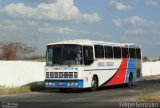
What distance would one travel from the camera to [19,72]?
33.5 m

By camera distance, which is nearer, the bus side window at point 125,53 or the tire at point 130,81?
the bus side window at point 125,53

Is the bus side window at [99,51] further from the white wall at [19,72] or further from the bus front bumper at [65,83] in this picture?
the white wall at [19,72]

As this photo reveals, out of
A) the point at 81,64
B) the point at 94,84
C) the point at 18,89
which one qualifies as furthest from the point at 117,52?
the point at 18,89

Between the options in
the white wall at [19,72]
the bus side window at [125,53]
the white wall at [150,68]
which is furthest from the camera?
the white wall at [150,68]

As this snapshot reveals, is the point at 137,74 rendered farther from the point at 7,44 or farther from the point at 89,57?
the point at 7,44

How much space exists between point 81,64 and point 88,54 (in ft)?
3.87

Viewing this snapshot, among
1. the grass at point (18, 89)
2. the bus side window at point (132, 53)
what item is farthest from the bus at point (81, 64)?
the bus side window at point (132, 53)

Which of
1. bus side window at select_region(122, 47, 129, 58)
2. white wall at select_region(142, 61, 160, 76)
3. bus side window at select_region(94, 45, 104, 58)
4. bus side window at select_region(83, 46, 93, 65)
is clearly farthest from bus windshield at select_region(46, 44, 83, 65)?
white wall at select_region(142, 61, 160, 76)

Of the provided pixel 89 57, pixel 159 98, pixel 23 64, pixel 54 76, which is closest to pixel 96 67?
pixel 89 57

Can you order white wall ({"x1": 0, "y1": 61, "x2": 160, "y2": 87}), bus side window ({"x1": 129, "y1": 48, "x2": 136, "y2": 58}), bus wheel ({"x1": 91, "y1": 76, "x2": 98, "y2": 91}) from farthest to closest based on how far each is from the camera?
bus side window ({"x1": 129, "y1": 48, "x2": 136, "y2": 58})
white wall ({"x1": 0, "y1": 61, "x2": 160, "y2": 87})
bus wheel ({"x1": 91, "y1": 76, "x2": 98, "y2": 91})

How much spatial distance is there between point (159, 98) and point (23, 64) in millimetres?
15108

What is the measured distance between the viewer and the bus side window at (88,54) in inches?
1136

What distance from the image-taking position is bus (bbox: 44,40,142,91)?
28297 millimetres

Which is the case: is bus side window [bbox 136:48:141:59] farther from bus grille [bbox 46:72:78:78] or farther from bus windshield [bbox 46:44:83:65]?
bus grille [bbox 46:72:78:78]
